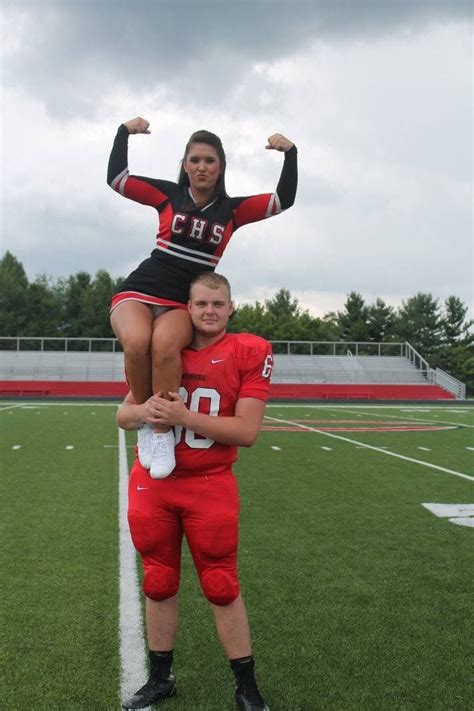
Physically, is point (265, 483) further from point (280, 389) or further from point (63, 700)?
point (280, 389)

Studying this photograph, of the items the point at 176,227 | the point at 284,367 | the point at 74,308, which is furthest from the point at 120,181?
the point at 74,308

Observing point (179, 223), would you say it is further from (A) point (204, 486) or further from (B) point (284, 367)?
(B) point (284, 367)

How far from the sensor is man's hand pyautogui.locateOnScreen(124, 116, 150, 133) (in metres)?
3.52

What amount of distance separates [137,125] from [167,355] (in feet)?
4.17

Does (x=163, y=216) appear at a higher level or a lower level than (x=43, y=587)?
higher

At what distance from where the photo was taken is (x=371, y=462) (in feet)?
35.2

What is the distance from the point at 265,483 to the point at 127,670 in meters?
5.46

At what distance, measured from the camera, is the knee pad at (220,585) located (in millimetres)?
2842

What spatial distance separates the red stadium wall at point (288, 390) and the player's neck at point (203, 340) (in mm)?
32811

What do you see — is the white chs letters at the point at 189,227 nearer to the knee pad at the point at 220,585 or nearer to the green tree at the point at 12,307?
the knee pad at the point at 220,585

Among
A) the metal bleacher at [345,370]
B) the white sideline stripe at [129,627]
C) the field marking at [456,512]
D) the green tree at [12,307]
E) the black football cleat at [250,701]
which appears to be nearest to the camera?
the black football cleat at [250,701]

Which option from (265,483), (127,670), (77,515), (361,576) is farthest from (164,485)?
(265,483)

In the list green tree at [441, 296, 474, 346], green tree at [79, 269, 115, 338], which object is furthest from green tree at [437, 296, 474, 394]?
green tree at [79, 269, 115, 338]

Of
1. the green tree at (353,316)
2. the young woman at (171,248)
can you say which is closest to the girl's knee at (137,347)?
the young woman at (171,248)
